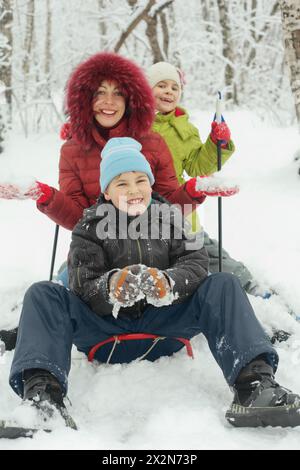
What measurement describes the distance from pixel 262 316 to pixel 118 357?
1017mm

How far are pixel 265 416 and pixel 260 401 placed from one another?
6 centimetres

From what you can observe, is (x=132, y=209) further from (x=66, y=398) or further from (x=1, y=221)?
(x=1, y=221)

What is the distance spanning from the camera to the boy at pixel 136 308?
83.1 inches

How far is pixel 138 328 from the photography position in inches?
98.1

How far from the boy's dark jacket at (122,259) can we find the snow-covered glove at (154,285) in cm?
11

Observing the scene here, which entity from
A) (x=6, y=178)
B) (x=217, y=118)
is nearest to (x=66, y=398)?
(x=6, y=178)

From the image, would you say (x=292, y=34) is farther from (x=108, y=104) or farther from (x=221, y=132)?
(x=108, y=104)

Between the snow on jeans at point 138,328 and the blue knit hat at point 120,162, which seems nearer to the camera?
the snow on jeans at point 138,328

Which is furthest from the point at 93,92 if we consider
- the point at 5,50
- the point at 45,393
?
the point at 5,50

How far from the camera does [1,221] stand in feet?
22.0

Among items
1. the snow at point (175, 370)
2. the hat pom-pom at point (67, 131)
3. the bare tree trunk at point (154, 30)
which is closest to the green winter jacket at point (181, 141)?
the hat pom-pom at point (67, 131)

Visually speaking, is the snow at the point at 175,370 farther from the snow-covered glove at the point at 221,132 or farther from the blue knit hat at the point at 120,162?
the snow-covered glove at the point at 221,132

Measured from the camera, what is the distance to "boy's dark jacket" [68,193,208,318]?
2.41 metres

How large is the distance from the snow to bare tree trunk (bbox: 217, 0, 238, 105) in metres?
7.69
